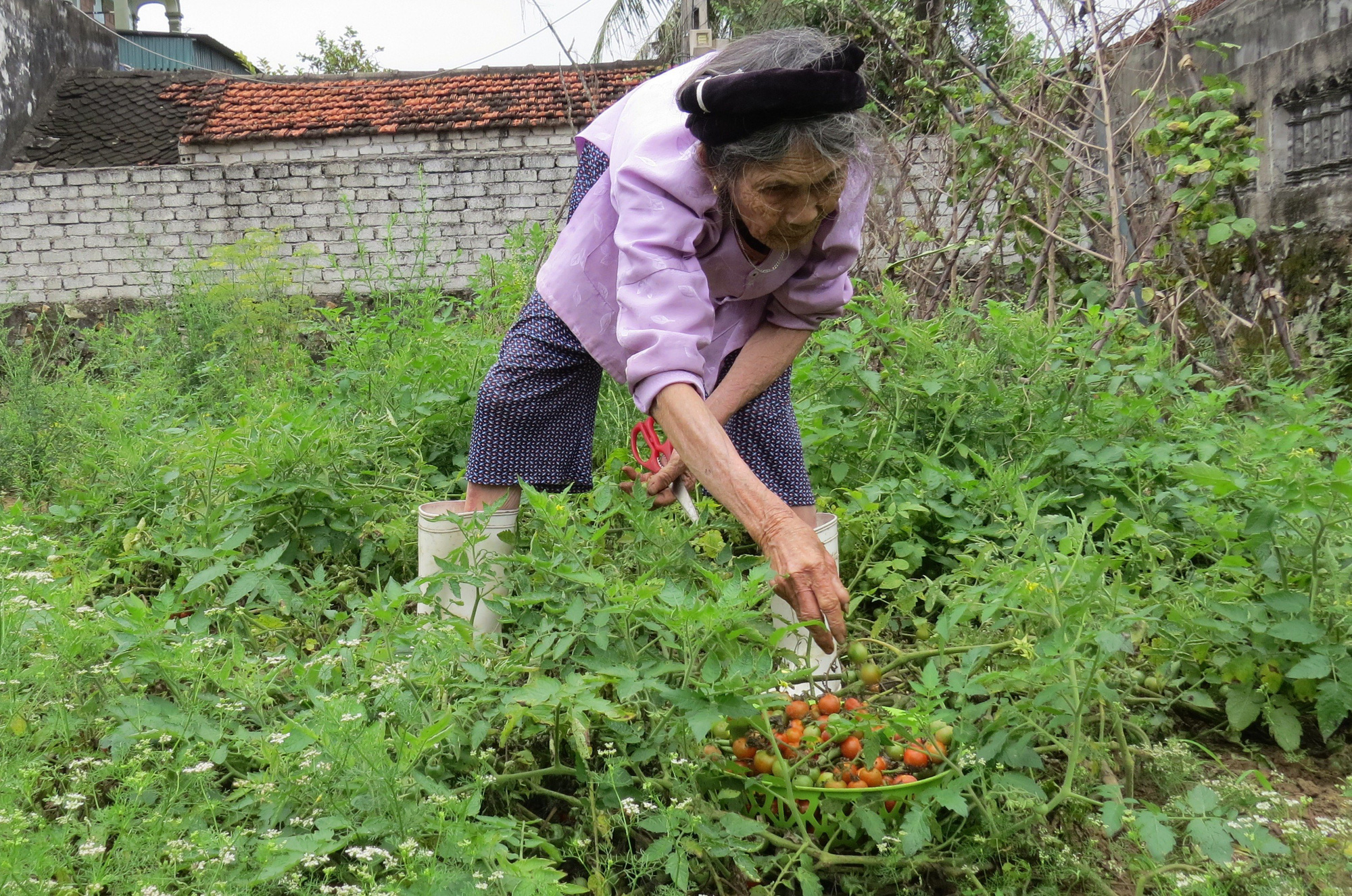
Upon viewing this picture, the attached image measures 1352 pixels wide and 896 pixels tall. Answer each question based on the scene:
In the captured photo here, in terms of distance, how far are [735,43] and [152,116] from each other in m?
15.1

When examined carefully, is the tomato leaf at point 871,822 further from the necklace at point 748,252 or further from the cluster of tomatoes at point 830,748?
the necklace at point 748,252

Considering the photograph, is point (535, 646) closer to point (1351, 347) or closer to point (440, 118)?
point (1351, 347)

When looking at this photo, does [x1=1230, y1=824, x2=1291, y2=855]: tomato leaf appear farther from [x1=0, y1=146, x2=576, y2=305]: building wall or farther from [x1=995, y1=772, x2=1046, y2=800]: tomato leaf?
[x1=0, y1=146, x2=576, y2=305]: building wall

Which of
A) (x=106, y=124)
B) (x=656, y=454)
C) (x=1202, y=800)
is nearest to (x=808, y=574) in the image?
(x=1202, y=800)

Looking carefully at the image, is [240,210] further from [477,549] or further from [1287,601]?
[1287,601]

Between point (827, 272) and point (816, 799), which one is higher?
point (827, 272)

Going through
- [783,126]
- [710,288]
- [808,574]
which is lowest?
[808,574]

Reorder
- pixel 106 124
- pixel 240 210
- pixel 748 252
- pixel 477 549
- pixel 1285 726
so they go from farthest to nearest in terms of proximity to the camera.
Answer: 1. pixel 106 124
2. pixel 240 210
3. pixel 477 549
4. pixel 748 252
5. pixel 1285 726

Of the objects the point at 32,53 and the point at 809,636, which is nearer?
the point at 809,636

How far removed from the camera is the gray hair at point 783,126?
1.78m

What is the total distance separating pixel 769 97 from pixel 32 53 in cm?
1579

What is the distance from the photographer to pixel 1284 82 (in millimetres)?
5164

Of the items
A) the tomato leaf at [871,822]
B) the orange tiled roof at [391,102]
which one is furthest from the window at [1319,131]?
the orange tiled roof at [391,102]

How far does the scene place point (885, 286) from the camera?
341 cm
